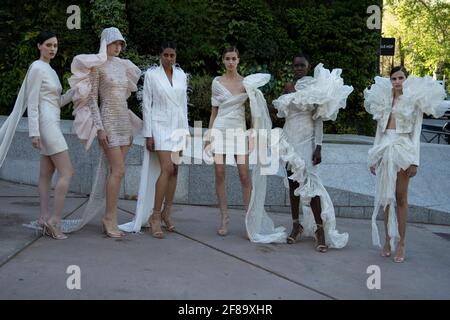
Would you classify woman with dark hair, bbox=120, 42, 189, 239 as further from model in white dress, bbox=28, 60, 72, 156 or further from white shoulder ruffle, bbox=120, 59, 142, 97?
model in white dress, bbox=28, 60, 72, 156

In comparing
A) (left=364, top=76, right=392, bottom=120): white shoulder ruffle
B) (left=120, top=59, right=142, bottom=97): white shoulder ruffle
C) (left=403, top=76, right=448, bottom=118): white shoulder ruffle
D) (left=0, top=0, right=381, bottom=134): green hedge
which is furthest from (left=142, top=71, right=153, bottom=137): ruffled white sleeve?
(left=0, top=0, right=381, bottom=134): green hedge

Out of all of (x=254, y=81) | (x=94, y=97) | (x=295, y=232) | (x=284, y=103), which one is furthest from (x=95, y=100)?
(x=295, y=232)

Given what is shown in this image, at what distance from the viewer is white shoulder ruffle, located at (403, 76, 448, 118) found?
5.21 m

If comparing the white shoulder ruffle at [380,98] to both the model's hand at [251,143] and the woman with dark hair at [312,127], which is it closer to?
the woman with dark hair at [312,127]

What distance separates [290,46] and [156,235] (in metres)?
7.47

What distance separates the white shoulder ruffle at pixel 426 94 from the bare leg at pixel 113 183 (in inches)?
107

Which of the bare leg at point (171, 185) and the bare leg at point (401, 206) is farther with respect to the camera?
the bare leg at point (171, 185)

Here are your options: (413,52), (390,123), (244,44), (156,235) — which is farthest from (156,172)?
(413,52)

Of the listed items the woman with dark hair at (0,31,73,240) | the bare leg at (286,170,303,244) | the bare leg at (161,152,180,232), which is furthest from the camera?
the bare leg at (161,152,180,232)

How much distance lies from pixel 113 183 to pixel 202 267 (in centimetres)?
139

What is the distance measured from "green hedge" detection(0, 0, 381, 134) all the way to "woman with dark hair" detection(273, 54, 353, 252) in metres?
5.30

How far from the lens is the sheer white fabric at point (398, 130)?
5.24 m

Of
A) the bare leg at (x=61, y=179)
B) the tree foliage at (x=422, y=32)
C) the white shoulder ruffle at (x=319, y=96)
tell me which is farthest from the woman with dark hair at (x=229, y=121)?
the tree foliage at (x=422, y=32)
